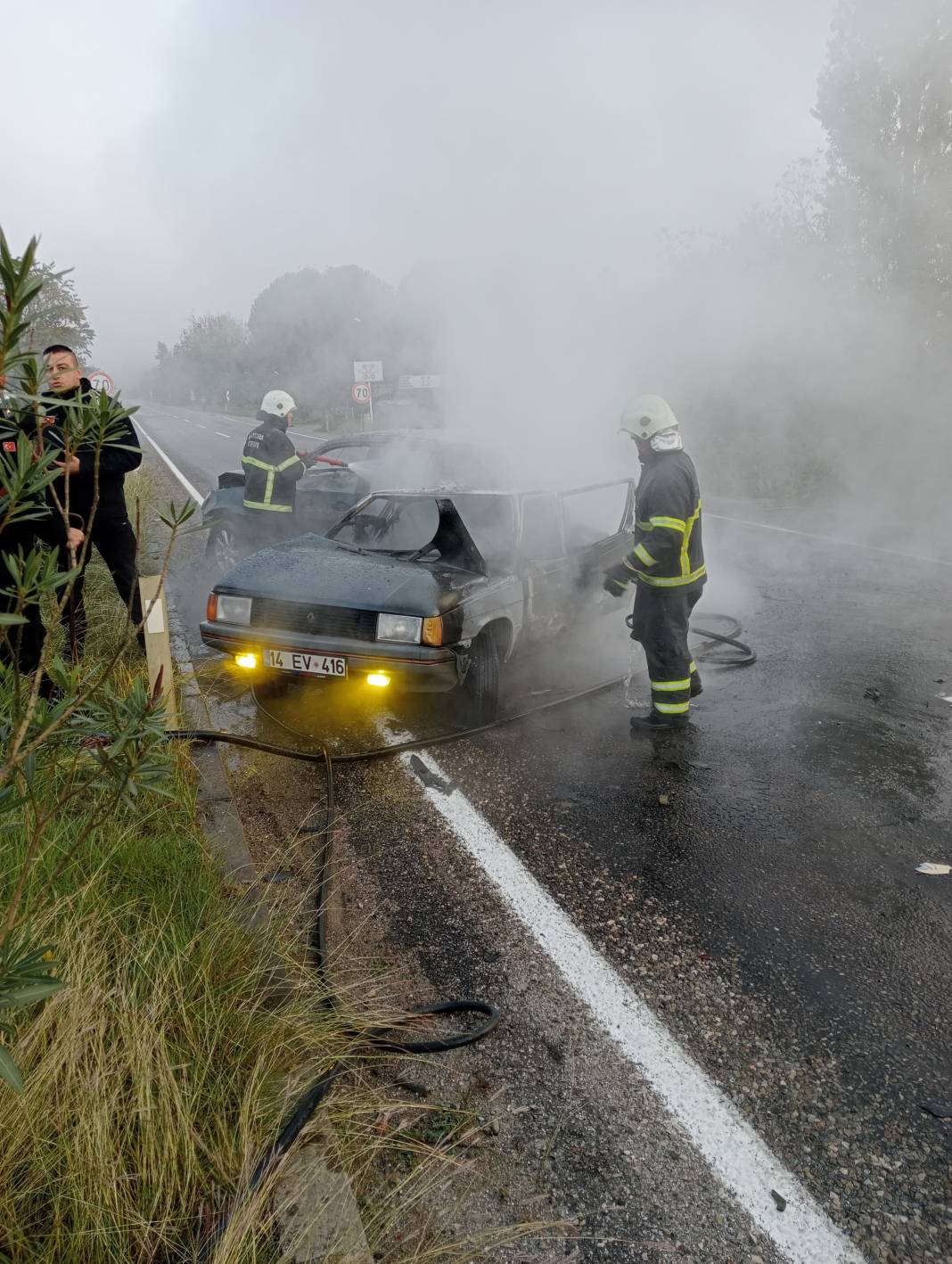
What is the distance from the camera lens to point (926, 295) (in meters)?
12.5

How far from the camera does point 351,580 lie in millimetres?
4266

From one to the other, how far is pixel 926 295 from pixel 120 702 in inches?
551

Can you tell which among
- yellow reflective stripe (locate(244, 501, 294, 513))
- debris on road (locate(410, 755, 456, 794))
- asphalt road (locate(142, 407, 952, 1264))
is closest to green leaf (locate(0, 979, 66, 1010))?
asphalt road (locate(142, 407, 952, 1264))

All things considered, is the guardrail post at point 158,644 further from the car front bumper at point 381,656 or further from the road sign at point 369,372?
the road sign at point 369,372

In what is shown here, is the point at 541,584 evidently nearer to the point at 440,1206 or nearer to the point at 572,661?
the point at 572,661

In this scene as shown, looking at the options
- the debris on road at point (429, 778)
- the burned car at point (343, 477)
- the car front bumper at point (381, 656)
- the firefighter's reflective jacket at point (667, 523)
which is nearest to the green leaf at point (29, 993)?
the debris on road at point (429, 778)

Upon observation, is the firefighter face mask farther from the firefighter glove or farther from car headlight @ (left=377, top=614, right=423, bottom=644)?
car headlight @ (left=377, top=614, right=423, bottom=644)

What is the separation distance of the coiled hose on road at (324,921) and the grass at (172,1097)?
39 mm

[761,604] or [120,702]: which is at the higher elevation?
[120,702]

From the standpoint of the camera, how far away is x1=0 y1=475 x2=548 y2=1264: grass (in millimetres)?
1570

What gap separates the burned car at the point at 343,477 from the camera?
6449mm

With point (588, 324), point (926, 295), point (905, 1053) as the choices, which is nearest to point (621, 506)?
point (905, 1053)

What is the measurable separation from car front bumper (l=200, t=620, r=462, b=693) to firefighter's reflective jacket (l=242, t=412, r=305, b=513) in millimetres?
2620

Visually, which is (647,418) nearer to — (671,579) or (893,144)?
(671,579)
